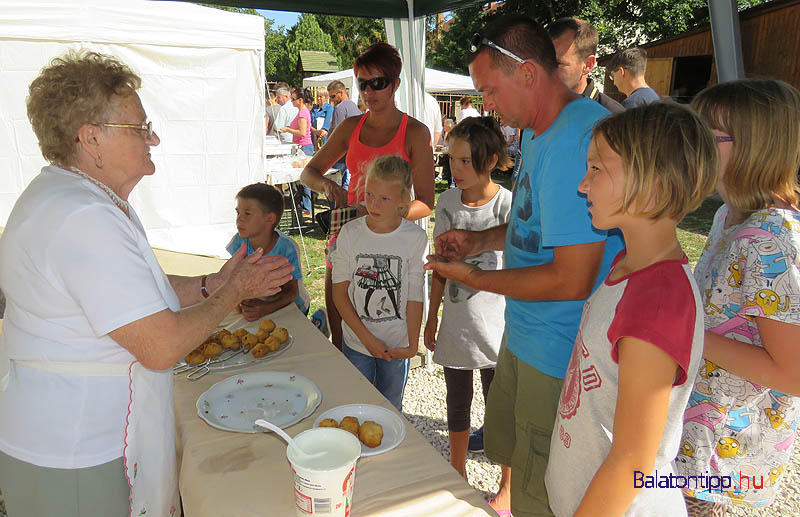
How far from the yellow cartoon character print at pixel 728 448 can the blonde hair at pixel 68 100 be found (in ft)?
7.01

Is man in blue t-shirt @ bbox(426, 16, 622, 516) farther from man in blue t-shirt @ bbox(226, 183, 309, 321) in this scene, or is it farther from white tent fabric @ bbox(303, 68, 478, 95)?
white tent fabric @ bbox(303, 68, 478, 95)

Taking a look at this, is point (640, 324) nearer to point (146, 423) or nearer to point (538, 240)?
point (538, 240)

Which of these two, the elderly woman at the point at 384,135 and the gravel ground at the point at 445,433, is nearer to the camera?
the gravel ground at the point at 445,433

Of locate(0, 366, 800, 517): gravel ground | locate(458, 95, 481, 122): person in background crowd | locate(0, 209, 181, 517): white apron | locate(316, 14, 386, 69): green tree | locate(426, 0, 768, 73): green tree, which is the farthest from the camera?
locate(316, 14, 386, 69): green tree

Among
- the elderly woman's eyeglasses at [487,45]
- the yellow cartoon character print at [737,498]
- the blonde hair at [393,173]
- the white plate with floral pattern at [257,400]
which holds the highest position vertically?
the elderly woman's eyeglasses at [487,45]

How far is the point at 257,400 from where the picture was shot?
5.77 ft

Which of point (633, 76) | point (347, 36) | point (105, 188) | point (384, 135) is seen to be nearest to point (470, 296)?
point (384, 135)

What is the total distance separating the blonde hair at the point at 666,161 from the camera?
117cm

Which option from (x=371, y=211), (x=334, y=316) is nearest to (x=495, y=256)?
(x=371, y=211)

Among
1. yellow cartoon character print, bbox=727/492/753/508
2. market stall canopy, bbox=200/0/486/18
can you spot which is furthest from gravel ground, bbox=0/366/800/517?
market stall canopy, bbox=200/0/486/18

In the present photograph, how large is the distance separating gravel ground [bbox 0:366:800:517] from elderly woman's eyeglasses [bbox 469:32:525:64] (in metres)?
2.14

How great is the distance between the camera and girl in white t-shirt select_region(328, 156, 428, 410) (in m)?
2.60

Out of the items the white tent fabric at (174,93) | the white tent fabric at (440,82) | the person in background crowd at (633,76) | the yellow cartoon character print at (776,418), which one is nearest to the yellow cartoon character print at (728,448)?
the yellow cartoon character print at (776,418)

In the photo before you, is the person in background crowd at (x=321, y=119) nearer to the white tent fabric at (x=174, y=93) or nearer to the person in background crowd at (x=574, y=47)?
the white tent fabric at (x=174, y=93)
